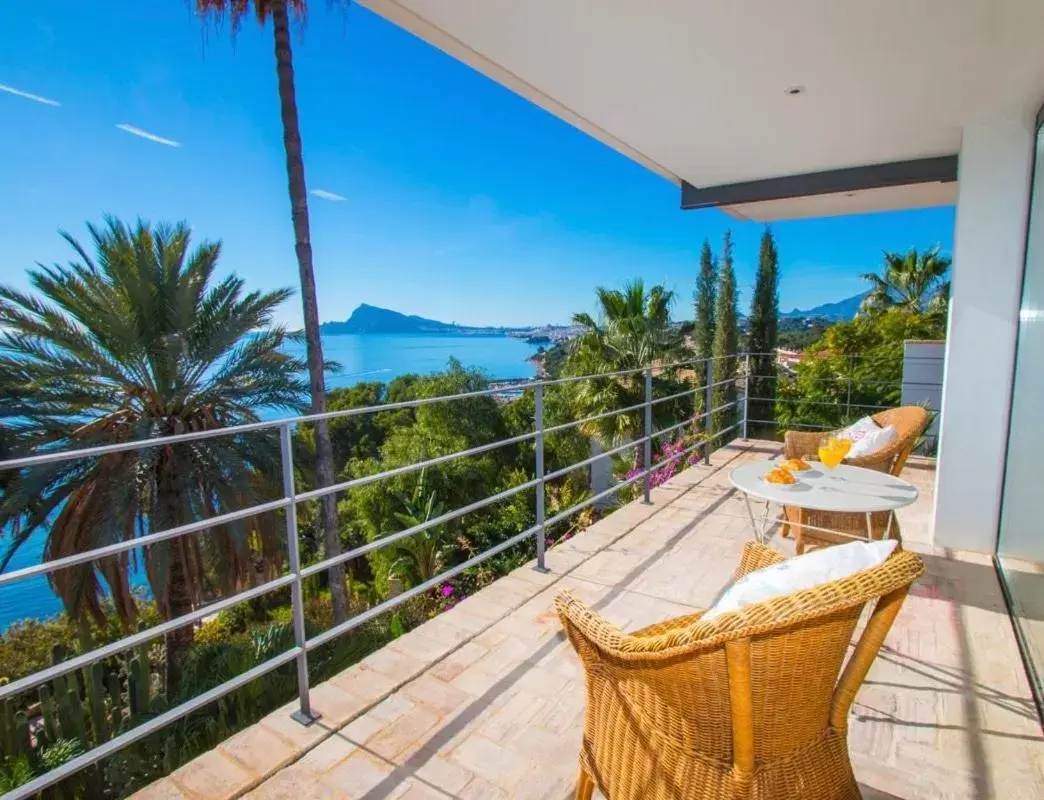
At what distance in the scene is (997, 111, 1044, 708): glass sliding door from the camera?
226 centimetres

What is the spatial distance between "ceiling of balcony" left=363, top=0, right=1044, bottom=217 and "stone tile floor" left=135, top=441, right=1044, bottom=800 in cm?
231

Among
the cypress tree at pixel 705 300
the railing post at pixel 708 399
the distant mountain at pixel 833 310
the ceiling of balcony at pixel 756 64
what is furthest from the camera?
the cypress tree at pixel 705 300

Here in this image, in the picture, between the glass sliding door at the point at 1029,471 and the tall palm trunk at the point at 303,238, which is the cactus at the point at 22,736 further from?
the glass sliding door at the point at 1029,471

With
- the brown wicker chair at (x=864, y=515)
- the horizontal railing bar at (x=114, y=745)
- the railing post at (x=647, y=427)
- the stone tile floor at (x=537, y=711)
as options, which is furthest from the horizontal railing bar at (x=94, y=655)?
the railing post at (x=647, y=427)

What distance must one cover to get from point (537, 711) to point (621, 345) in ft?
37.0

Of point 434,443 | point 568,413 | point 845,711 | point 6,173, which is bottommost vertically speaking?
point 434,443

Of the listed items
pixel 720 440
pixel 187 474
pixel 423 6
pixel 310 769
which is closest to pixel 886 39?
pixel 423 6

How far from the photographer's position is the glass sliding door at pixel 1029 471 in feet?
7.41

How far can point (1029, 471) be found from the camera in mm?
2488

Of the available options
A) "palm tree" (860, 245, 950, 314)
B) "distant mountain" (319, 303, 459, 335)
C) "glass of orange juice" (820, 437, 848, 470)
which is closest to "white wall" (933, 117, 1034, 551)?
"glass of orange juice" (820, 437, 848, 470)

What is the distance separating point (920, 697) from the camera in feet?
6.44

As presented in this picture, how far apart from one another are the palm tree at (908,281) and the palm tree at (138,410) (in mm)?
14111

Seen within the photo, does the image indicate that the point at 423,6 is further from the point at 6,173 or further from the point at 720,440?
the point at 6,173

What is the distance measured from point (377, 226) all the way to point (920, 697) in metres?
34.4
